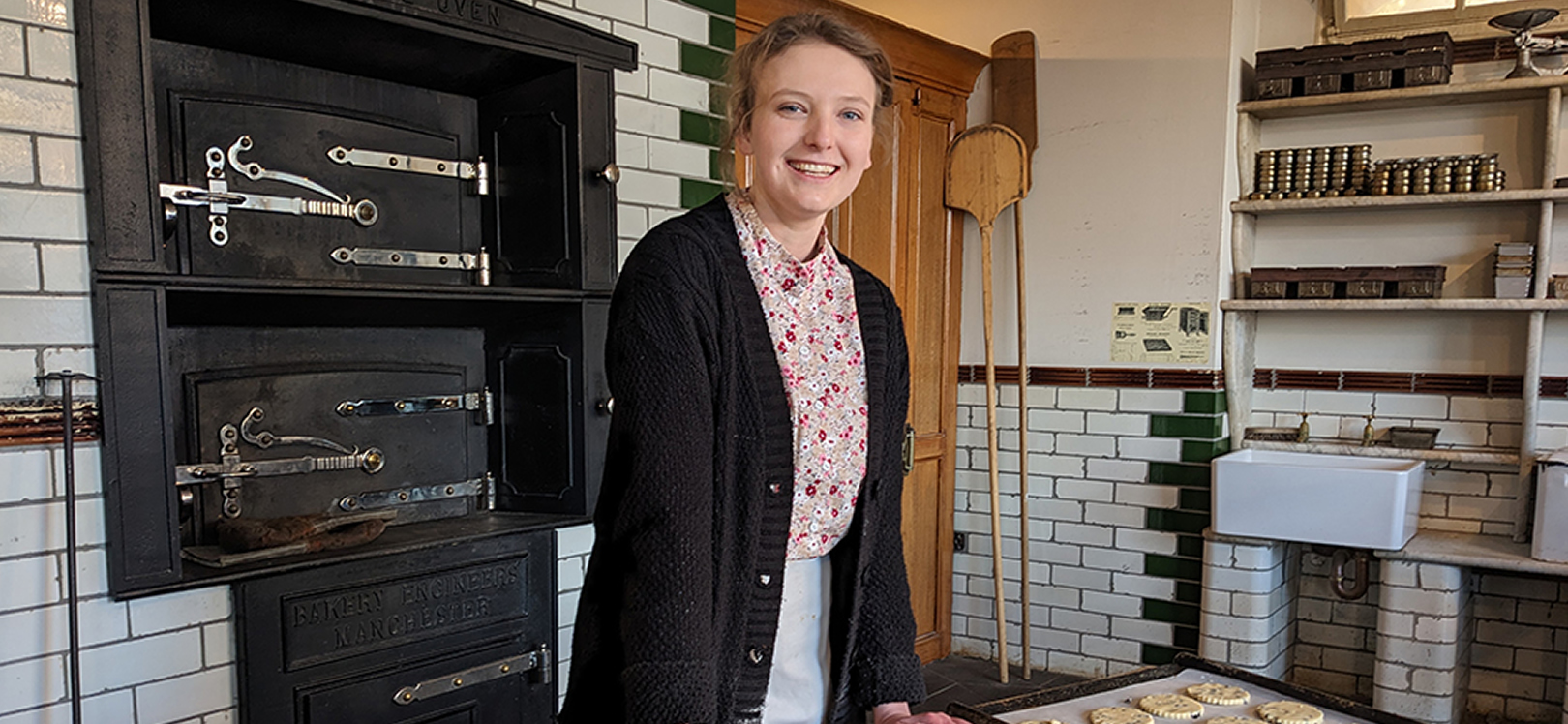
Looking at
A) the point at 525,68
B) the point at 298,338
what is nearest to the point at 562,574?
the point at 298,338

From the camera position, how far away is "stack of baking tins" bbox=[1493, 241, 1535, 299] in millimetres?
3092

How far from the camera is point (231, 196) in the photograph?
6.39 feet

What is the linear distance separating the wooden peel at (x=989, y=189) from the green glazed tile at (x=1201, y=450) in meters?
0.67

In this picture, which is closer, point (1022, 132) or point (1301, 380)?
point (1301, 380)

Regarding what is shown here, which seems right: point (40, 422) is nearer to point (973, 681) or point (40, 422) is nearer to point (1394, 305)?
point (973, 681)

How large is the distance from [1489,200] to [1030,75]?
1529 millimetres

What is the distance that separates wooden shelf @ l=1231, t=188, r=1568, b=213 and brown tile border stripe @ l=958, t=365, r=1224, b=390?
583mm

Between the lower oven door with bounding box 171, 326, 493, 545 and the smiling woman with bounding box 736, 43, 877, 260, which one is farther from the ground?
the smiling woman with bounding box 736, 43, 877, 260

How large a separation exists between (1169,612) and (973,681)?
757 millimetres

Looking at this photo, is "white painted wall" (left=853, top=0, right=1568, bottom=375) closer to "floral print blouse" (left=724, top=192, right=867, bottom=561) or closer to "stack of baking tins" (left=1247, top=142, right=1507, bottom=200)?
"stack of baking tins" (left=1247, top=142, right=1507, bottom=200)

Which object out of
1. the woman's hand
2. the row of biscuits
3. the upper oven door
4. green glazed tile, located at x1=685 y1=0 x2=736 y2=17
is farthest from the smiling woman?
green glazed tile, located at x1=685 y1=0 x2=736 y2=17

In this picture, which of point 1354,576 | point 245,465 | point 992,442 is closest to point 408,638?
point 245,465

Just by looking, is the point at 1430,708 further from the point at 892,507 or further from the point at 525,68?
the point at 525,68

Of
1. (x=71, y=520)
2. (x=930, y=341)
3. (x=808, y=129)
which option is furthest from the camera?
(x=930, y=341)
